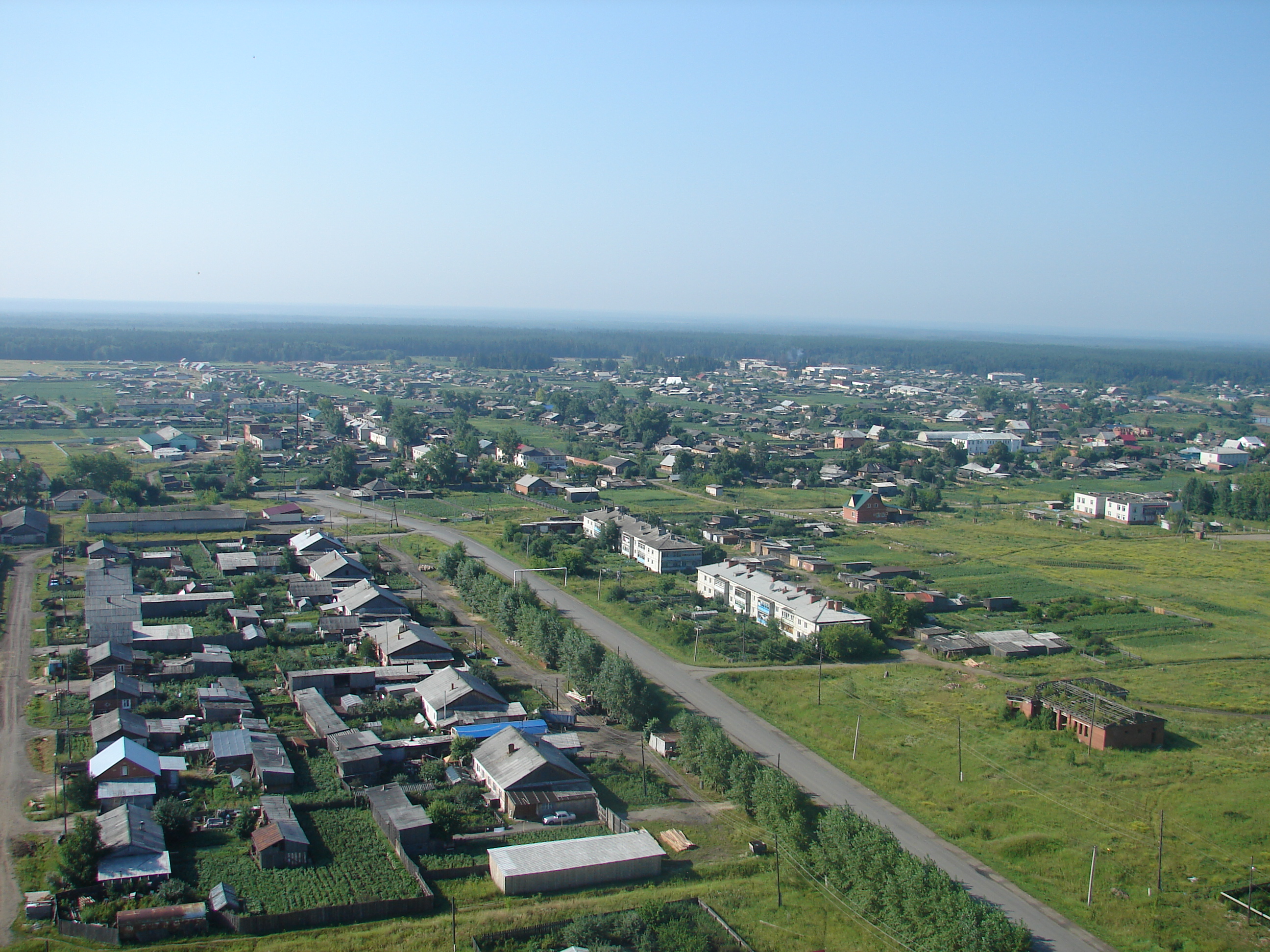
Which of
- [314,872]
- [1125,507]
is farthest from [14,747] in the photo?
[1125,507]

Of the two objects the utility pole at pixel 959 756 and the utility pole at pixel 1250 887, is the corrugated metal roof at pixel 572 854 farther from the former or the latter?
the utility pole at pixel 1250 887

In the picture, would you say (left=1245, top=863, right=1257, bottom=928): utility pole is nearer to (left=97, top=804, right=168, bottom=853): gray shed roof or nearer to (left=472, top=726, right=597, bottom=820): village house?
(left=97, top=804, right=168, bottom=853): gray shed roof

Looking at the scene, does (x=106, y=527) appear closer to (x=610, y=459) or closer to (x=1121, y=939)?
(x=610, y=459)

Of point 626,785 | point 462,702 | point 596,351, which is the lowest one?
point 626,785

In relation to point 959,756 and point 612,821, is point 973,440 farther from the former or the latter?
point 612,821

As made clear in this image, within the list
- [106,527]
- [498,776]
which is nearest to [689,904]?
[498,776]

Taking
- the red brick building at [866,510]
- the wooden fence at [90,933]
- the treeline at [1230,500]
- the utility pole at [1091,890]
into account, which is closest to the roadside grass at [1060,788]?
the utility pole at [1091,890]

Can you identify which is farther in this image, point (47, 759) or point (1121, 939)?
point (47, 759)
